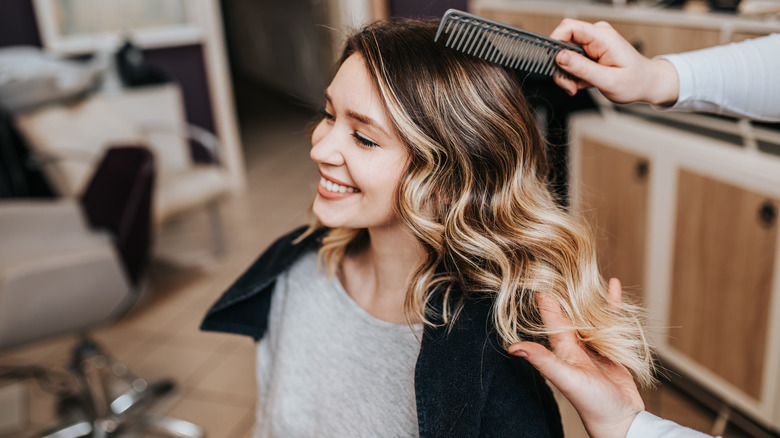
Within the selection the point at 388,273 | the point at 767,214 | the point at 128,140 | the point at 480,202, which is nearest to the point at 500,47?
the point at 480,202

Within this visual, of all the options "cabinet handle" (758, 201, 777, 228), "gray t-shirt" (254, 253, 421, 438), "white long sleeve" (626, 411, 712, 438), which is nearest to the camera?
"white long sleeve" (626, 411, 712, 438)

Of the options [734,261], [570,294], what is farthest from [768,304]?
[570,294]

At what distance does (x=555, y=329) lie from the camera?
877 millimetres

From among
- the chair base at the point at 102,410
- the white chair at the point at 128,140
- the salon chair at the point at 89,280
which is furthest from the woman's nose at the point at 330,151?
the white chair at the point at 128,140

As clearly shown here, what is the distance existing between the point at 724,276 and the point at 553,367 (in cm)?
139

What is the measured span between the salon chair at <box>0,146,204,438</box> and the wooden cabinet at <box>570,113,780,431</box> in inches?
55.4

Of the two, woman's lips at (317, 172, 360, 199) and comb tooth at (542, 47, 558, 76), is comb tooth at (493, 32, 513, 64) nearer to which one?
comb tooth at (542, 47, 558, 76)

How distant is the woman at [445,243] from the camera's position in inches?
36.1

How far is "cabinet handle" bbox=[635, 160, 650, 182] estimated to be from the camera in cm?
208

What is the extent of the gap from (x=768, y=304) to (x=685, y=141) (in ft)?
1.70

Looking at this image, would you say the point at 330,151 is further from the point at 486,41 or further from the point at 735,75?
the point at 735,75

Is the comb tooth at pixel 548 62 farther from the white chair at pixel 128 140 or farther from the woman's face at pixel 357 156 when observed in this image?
the white chair at pixel 128 140

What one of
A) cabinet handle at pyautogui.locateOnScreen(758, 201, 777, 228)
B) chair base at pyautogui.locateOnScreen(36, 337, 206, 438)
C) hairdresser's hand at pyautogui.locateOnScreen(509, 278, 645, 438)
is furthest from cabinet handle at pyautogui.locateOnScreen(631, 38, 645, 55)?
chair base at pyautogui.locateOnScreen(36, 337, 206, 438)

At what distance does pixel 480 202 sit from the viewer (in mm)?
1004
